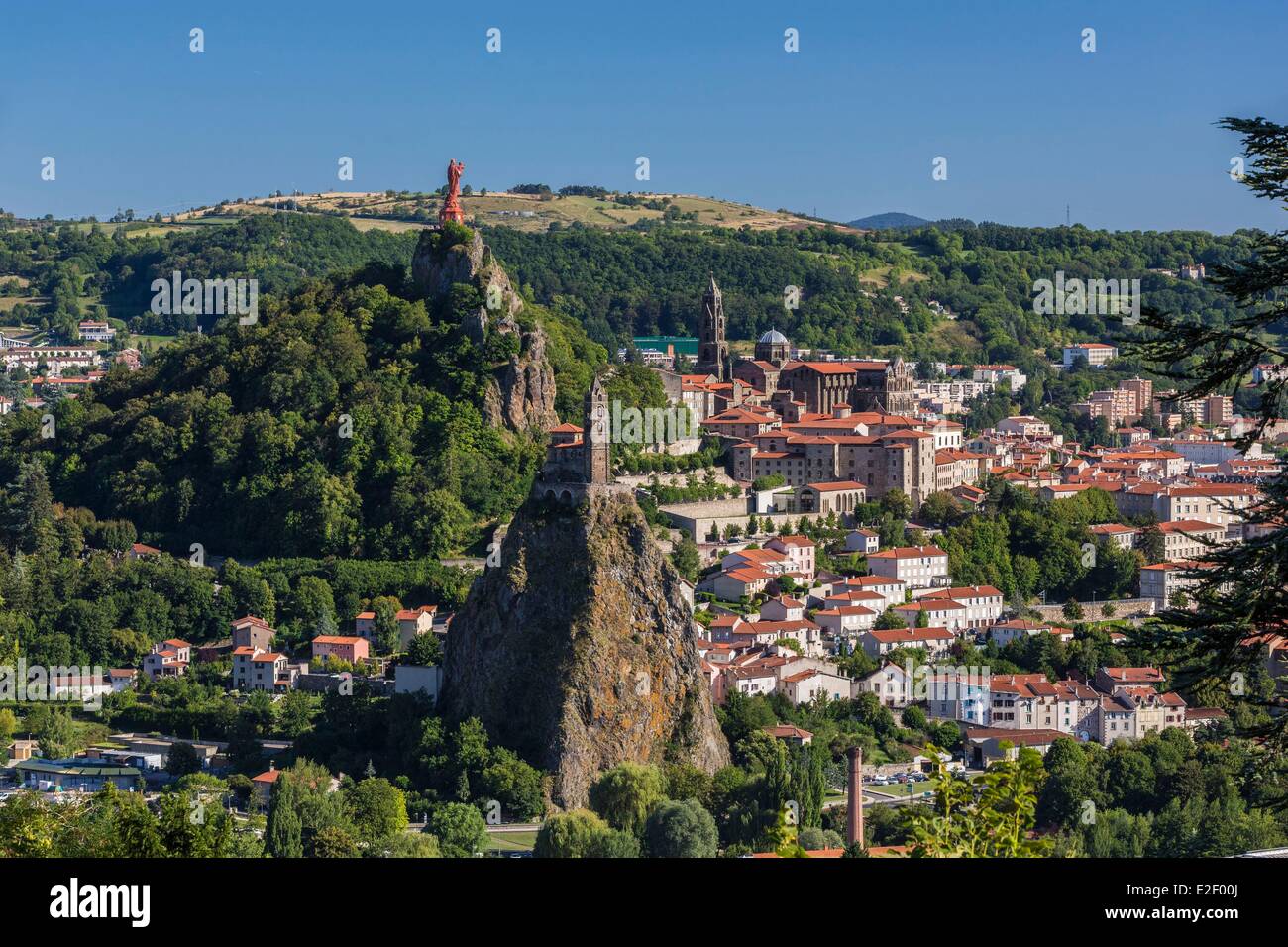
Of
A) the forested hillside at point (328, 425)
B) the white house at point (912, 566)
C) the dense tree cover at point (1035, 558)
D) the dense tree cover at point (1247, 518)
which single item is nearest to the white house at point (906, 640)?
the white house at point (912, 566)

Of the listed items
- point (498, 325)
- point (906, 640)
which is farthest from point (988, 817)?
point (498, 325)

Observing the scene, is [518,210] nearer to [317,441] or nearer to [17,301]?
[17,301]

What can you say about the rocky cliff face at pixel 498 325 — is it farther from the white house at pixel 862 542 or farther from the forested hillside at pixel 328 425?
the white house at pixel 862 542

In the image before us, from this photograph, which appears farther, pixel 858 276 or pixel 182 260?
pixel 182 260

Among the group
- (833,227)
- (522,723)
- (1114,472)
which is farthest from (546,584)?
(833,227)

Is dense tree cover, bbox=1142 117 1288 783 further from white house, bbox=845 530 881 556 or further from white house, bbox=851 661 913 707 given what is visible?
white house, bbox=845 530 881 556
